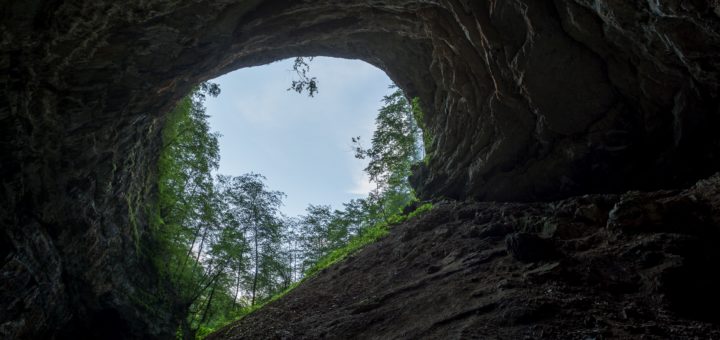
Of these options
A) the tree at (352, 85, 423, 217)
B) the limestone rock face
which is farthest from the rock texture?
the tree at (352, 85, 423, 217)

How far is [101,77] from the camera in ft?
26.2

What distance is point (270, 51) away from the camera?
12.8 m

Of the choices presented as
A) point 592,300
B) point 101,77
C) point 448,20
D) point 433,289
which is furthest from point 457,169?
point 101,77

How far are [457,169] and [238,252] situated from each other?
483 inches

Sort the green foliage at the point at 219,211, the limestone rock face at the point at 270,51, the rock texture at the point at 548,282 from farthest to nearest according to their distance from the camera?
the green foliage at the point at 219,211, the limestone rock face at the point at 270,51, the rock texture at the point at 548,282

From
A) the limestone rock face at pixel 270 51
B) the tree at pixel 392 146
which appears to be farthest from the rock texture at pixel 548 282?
the tree at pixel 392 146

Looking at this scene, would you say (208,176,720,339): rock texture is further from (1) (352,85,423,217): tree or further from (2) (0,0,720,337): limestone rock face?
(1) (352,85,423,217): tree

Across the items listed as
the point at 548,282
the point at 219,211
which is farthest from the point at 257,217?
the point at 548,282

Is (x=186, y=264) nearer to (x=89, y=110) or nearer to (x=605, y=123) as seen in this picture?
(x=89, y=110)

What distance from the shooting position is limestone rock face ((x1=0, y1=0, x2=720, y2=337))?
255 inches

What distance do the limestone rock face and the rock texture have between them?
1.75 metres

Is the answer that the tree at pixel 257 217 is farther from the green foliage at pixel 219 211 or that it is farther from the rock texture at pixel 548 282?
the rock texture at pixel 548 282

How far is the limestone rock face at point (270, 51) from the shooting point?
21.2ft

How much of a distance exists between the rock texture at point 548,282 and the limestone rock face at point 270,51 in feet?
5.74
